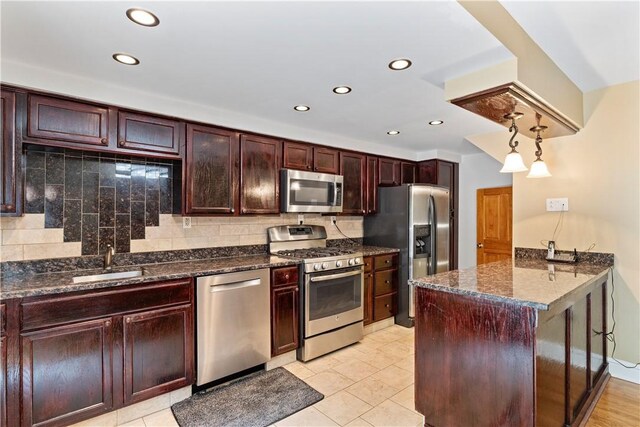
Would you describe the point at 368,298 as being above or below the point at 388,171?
below

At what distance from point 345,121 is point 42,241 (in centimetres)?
272

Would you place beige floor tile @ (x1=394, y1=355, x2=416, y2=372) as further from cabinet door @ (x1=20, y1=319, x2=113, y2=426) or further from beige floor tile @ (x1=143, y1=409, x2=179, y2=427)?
cabinet door @ (x1=20, y1=319, x2=113, y2=426)

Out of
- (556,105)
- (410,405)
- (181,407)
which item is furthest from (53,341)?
(556,105)

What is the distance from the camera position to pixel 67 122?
7.47 feet

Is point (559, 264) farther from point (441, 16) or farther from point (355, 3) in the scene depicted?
point (355, 3)

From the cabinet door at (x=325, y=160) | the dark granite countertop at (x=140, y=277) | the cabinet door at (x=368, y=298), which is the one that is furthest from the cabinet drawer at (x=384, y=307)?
the cabinet door at (x=325, y=160)

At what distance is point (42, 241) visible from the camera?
7.86 ft

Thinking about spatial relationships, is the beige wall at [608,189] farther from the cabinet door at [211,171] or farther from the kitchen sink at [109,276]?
the kitchen sink at [109,276]

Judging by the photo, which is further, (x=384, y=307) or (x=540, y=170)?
(x=384, y=307)

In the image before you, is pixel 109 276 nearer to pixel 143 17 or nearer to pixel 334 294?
pixel 143 17

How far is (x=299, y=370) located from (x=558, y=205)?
Result: 9.39 feet

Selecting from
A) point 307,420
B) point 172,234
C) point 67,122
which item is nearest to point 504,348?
point 307,420

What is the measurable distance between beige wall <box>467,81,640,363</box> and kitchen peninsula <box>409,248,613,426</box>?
2.34 ft

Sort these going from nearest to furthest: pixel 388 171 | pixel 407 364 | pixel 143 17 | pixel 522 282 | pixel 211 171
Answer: pixel 143 17 → pixel 522 282 → pixel 211 171 → pixel 407 364 → pixel 388 171
